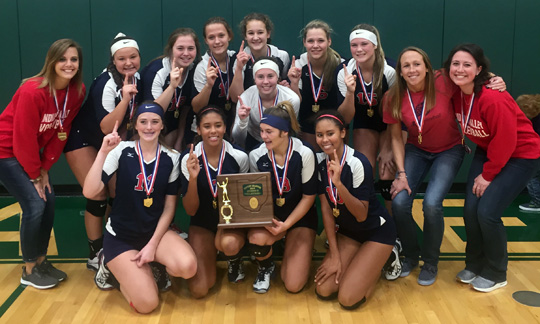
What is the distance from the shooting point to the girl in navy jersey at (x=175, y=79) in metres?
4.71

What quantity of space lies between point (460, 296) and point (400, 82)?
167 cm

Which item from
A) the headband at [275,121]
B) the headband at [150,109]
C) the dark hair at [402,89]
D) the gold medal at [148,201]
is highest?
the dark hair at [402,89]

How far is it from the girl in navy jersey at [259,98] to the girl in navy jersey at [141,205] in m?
0.65

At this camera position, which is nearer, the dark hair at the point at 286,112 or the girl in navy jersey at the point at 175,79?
the dark hair at the point at 286,112

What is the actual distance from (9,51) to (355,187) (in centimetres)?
471

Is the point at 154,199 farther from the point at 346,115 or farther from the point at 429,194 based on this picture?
the point at 429,194

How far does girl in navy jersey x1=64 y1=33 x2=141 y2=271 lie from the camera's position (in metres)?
4.59

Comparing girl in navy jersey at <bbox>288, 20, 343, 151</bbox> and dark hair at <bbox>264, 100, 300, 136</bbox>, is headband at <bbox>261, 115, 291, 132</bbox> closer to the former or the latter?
dark hair at <bbox>264, 100, 300, 136</bbox>

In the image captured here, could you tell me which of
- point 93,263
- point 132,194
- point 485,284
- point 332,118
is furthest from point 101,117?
point 485,284

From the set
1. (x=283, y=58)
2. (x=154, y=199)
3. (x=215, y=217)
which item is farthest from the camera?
(x=283, y=58)

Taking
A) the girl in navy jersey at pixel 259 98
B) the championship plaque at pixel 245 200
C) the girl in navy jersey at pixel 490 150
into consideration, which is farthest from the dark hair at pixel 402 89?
the championship plaque at pixel 245 200

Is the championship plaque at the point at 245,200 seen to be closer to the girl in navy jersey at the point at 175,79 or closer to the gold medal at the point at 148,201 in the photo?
the gold medal at the point at 148,201

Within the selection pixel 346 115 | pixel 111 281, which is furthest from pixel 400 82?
pixel 111 281

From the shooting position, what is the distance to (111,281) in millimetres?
4352
